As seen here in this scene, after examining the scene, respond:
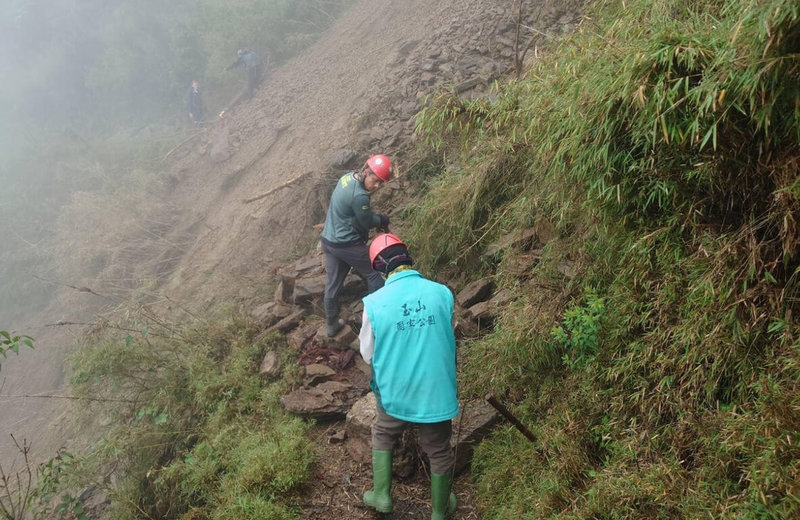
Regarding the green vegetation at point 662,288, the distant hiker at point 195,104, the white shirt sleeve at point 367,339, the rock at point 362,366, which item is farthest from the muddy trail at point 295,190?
the distant hiker at point 195,104

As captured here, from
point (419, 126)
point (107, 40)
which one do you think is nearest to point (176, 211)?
point (419, 126)

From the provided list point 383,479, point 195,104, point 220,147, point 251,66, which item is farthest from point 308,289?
point 195,104

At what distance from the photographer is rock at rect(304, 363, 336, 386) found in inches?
182

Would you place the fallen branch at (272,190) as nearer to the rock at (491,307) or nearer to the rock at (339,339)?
the rock at (339,339)

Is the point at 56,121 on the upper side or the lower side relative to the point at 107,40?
lower

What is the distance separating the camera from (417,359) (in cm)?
285

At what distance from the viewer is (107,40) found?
59.6 feet

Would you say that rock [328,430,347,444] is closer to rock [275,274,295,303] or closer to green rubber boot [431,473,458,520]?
green rubber boot [431,473,458,520]

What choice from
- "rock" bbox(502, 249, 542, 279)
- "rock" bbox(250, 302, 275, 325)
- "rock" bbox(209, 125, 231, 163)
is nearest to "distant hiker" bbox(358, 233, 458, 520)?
"rock" bbox(502, 249, 542, 279)

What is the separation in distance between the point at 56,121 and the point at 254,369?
60.5 ft

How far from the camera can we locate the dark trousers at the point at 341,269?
15.9 ft

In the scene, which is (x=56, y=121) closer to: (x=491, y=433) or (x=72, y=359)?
(x=72, y=359)

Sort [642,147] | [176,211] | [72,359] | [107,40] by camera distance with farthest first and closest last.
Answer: [107,40]
[176,211]
[72,359]
[642,147]

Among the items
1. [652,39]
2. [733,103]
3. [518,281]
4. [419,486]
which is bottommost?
[419,486]
